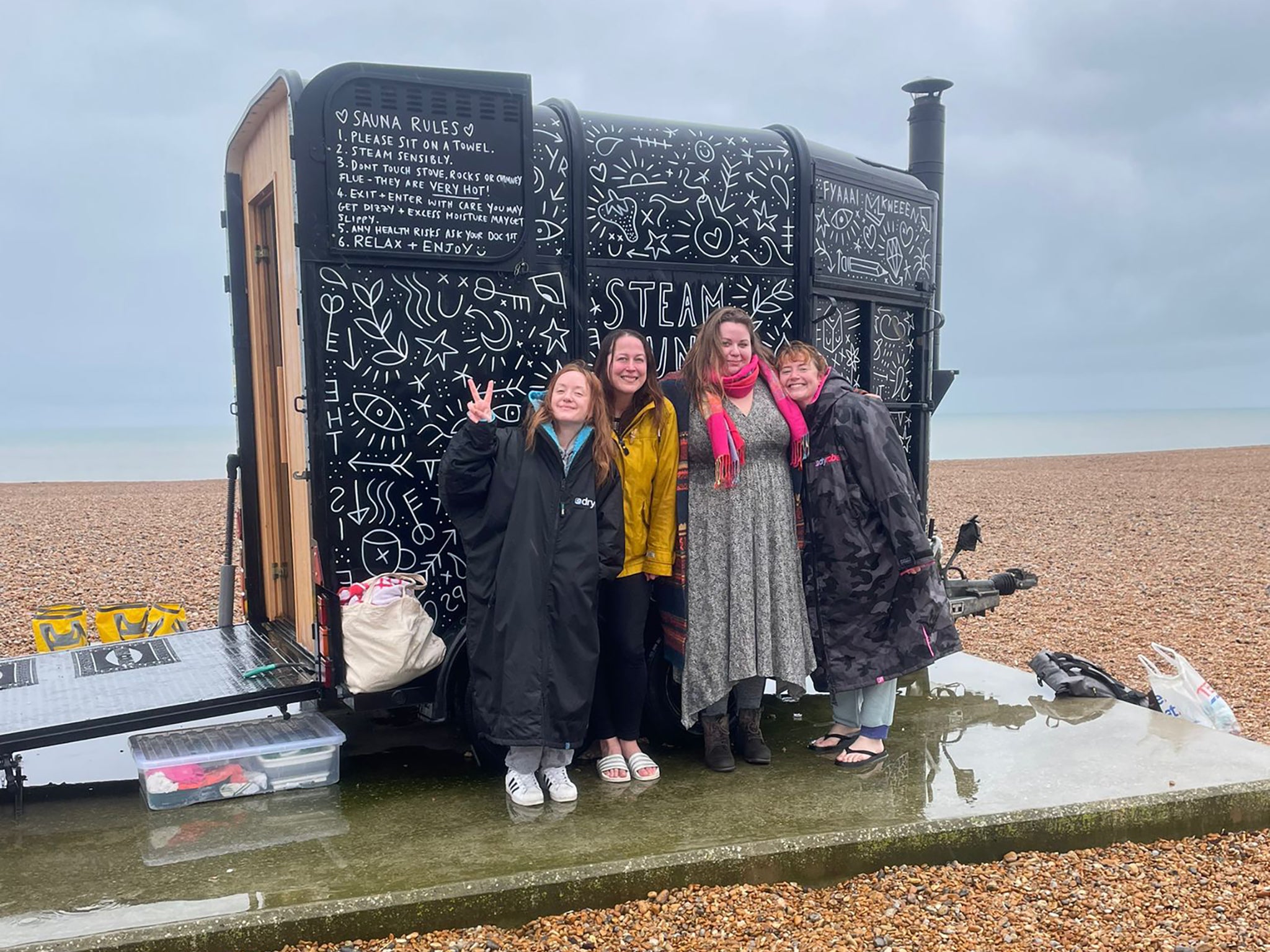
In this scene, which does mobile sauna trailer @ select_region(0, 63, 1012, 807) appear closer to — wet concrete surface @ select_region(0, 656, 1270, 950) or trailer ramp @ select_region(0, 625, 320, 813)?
trailer ramp @ select_region(0, 625, 320, 813)

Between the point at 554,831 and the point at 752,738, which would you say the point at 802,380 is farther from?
the point at 554,831

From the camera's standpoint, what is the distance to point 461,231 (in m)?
4.06

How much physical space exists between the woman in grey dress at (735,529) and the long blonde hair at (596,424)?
13.5 inches

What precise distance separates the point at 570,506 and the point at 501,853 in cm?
116

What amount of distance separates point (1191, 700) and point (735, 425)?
2.59m

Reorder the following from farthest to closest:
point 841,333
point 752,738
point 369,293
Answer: point 841,333
point 752,738
point 369,293

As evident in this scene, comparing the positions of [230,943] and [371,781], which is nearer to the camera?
[230,943]

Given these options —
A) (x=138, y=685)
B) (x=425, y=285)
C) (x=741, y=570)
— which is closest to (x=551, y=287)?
(x=425, y=285)

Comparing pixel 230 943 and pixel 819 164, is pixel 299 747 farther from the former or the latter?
pixel 819 164

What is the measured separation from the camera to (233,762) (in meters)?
3.89

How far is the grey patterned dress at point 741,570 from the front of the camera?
402 cm

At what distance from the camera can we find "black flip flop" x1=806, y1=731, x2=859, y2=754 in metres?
4.43

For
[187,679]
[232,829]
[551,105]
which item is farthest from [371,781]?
[551,105]

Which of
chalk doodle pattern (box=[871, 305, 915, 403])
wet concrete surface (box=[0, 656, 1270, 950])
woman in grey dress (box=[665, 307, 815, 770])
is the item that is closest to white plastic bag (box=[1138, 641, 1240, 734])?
wet concrete surface (box=[0, 656, 1270, 950])
